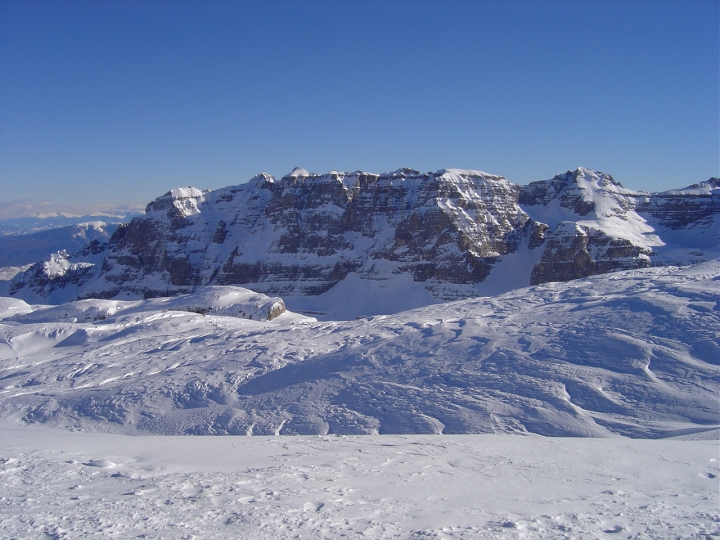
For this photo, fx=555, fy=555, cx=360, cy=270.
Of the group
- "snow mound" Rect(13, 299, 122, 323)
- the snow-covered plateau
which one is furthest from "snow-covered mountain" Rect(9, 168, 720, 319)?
the snow-covered plateau

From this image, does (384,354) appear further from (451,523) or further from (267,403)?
(451,523)

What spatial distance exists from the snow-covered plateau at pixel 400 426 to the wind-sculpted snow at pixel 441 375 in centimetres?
7

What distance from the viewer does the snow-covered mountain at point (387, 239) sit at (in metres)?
84.7

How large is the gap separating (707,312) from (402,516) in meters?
14.4

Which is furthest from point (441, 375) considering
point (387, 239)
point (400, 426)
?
point (387, 239)

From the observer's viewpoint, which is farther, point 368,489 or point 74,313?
point 74,313

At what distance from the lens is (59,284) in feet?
334

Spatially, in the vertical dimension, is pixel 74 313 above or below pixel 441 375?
below

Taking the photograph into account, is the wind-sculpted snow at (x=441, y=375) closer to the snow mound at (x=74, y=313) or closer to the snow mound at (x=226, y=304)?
the snow mound at (x=74, y=313)

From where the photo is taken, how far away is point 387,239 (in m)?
95.2

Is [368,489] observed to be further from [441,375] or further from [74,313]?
[74,313]

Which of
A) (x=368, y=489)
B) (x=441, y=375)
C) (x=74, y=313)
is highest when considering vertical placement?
(x=368, y=489)

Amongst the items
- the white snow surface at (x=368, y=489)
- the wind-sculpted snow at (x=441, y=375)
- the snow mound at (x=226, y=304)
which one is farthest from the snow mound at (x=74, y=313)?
the white snow surface at (x=368, y=489)

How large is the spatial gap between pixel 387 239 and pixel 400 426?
83.0 meters
